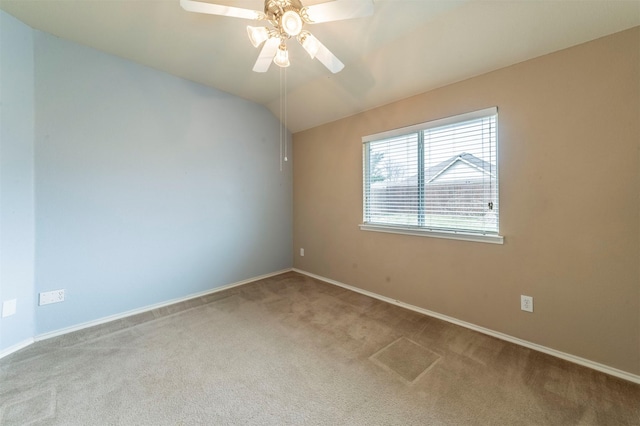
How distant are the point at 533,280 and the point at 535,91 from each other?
150 cm

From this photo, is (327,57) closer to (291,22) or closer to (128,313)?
(291,22)

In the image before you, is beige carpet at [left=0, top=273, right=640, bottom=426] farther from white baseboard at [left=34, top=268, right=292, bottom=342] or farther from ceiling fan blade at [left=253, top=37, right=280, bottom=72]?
ceiling fan blade at [left=253, top=37, right=280, bottom=72]

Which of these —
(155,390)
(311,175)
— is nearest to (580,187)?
(311,175)

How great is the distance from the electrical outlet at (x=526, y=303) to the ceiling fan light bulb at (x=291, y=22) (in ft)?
8.50

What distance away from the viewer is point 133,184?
2.56m

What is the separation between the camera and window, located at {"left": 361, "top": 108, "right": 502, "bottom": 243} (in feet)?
7.22

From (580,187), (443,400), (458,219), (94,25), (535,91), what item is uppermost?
(94,25)

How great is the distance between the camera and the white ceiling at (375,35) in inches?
66.8

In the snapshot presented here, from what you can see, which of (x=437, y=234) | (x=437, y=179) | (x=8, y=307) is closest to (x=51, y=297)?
(x=8, y=307)

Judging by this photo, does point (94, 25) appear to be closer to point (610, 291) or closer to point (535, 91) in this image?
point (535, 91)

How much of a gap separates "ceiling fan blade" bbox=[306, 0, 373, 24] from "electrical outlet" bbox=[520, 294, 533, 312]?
2.39 metres

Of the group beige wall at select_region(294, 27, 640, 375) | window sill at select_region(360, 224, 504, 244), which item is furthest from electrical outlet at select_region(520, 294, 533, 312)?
window sill at select_region(360, 224, 504, 244)

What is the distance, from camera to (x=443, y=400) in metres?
1.46

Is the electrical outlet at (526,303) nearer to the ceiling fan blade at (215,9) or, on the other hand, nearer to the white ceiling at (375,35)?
the white ceiling at (375,35)
